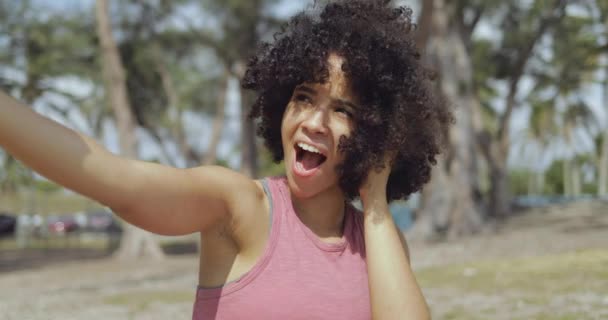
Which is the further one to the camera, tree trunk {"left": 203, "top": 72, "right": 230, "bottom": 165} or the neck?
tree trunk {"left": 203, "top": 72, "right": 230, "bottom": 165}

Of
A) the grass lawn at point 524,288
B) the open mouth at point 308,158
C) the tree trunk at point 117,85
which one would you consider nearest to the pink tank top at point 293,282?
the open mouth at point 308,158

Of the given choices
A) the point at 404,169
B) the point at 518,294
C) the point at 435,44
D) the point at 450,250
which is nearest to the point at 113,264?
the point at 450,250

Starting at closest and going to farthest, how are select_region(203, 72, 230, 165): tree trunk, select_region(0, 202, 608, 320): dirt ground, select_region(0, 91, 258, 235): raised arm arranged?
select_region(0, 91, 258, 235): raised arm
select_region(0, 202, 608, 320): dirt ground
select_region(203, 72, 230, 165): tree trunk

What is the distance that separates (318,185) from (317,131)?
0.15m

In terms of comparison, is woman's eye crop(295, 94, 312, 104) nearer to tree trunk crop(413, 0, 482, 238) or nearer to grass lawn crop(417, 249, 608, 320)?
grass lawn crop(417, 249, 608, 320)

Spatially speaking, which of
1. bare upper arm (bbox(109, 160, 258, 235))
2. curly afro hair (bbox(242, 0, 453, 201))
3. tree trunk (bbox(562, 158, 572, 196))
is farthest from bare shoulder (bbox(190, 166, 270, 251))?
tree trunk (bbox(562, 158, 572, 196))

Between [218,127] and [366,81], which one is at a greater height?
[218,127]

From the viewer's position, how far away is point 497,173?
2698 cm

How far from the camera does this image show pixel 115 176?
1.43 meters

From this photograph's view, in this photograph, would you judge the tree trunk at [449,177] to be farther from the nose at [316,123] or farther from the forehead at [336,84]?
the nose at [316,123]

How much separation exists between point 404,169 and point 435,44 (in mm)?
17944

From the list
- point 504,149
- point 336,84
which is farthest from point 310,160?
point 504,149

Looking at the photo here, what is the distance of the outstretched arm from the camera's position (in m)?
1.86

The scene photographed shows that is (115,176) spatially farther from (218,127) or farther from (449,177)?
(218,127)
